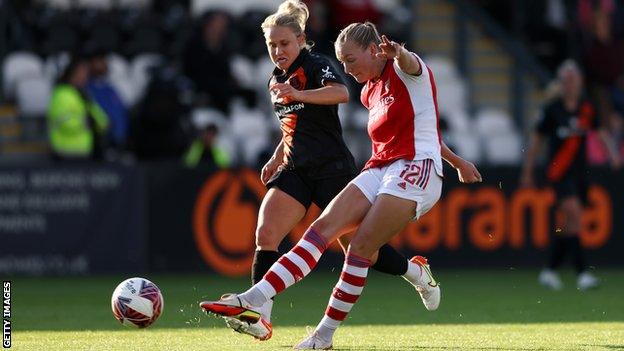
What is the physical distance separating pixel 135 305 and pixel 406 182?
1.98m

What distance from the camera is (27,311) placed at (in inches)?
464

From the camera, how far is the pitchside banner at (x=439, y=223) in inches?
633

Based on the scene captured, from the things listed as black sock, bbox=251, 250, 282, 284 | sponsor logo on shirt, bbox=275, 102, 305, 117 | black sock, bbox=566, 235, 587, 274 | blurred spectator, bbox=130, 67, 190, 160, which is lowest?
black sock, bbox=566, 235, 587, 274

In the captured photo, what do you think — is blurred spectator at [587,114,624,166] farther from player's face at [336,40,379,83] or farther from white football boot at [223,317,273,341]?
white football boot at [223,317,273,341]

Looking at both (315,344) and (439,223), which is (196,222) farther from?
(315,344)

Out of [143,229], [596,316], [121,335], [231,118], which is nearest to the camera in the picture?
[121,335]

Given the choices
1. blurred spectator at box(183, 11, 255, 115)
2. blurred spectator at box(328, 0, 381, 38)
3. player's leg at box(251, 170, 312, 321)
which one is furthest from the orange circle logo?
player's leg at box(251, 170, 312, 321)

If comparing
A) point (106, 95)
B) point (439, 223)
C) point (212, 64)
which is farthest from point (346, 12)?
point (106, 95)

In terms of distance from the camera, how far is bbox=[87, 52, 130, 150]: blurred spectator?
1673cm

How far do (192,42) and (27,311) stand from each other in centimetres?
723

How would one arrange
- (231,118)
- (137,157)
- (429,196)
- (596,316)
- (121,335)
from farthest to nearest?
(231,118) → (137,157) → (596,316) → (121,335) → (429,196)

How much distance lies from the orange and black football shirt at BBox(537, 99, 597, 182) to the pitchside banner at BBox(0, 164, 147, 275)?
4659 mm

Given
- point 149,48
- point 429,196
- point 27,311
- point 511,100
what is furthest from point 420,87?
point 511,100

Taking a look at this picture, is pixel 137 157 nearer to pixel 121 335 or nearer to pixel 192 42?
pixel 192 42
